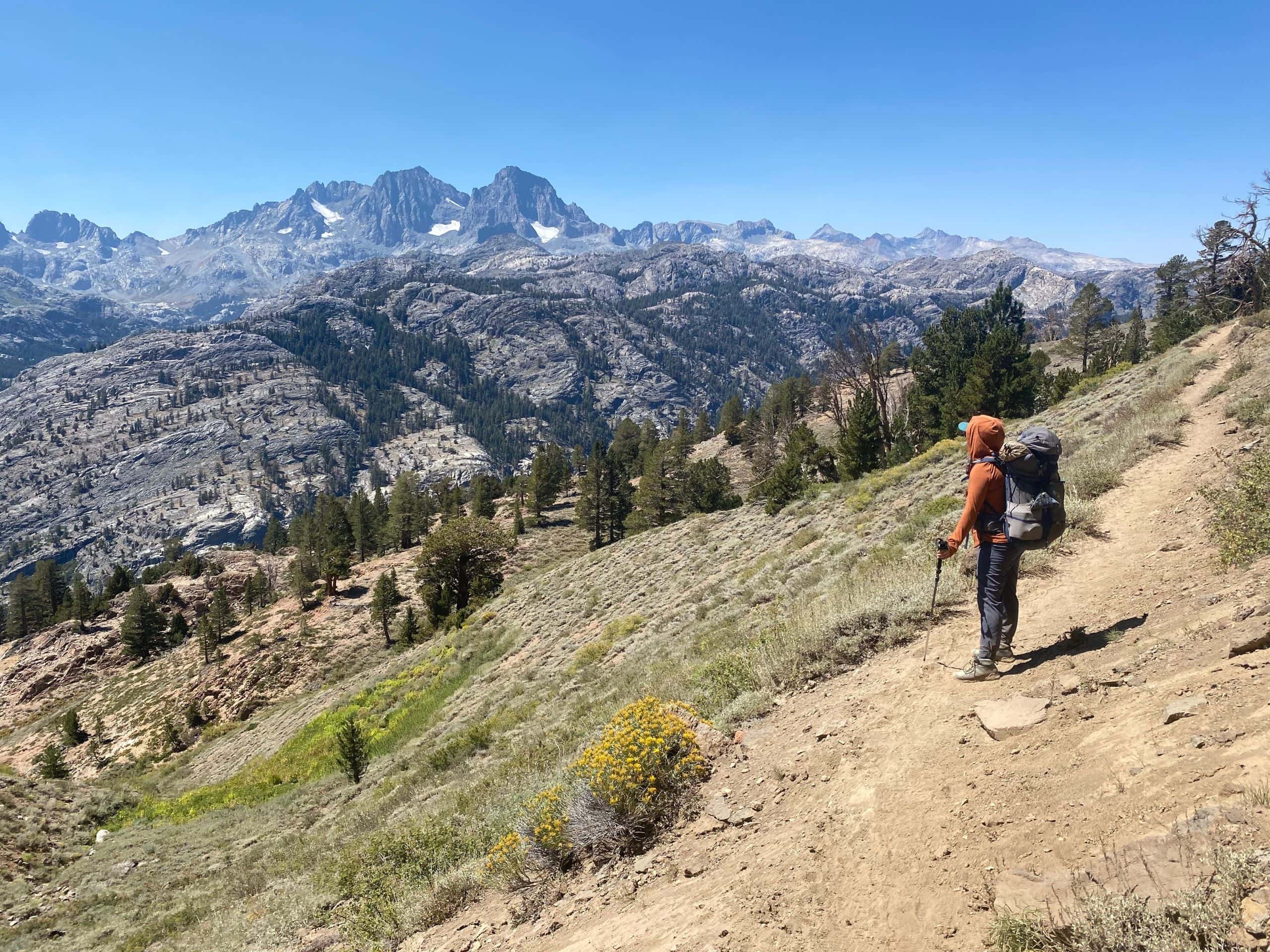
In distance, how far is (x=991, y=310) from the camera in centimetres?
6694

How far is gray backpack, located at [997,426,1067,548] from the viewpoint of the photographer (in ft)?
20.5

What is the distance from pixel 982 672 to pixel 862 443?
106 feet

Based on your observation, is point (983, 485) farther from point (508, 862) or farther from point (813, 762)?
point (508, 862)

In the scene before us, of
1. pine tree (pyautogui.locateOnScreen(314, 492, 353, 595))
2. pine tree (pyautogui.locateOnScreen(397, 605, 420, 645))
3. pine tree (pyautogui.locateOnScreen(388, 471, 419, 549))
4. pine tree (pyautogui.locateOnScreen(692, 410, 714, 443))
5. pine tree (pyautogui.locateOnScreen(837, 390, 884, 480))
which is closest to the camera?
pine tree (pyautogui.locateOnScreen(837, 390, 884, 480))

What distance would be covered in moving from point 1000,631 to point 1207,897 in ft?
12.3

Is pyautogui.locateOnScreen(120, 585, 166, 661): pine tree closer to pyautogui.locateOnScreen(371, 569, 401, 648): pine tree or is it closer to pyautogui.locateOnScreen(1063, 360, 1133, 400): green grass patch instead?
pyautogui.locateOnScreen(371, 569, 401, 648): pine tree

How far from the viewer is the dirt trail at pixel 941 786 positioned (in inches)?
158

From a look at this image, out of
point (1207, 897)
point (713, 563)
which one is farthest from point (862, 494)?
point (1207, 897)

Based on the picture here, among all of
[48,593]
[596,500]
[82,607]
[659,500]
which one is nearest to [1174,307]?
[659,500]

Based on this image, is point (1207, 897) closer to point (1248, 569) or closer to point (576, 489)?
point (1248, 569)

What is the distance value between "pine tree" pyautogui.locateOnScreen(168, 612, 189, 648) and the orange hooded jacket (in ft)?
264

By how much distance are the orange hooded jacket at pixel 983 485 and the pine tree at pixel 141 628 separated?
261ft

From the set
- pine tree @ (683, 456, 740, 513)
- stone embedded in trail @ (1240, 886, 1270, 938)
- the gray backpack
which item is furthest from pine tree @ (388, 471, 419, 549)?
stone embedded in trail @ (1240, 886, 1270, 938)

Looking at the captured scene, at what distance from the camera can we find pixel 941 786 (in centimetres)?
507
